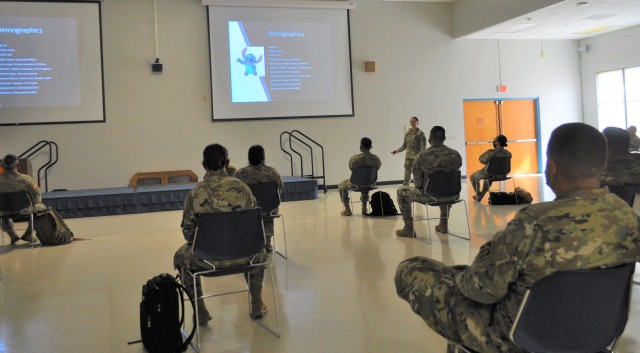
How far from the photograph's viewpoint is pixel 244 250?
10.1 ft

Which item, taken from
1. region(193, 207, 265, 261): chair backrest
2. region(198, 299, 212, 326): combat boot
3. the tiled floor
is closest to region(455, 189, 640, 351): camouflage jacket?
the tiled floor

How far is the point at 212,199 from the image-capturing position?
10.0 ft

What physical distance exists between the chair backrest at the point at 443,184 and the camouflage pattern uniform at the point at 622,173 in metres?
1.78

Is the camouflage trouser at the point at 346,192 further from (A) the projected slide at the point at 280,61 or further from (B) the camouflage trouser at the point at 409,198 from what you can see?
(A) the projected slide at the point at 280,61

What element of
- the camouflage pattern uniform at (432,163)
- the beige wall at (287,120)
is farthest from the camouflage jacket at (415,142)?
the camouflage pattern uniform at (432,163)

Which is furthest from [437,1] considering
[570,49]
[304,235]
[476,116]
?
[304,235]

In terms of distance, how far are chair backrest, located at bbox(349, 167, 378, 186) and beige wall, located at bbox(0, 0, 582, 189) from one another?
452 centimetres

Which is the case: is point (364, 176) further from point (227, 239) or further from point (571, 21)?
point (571, 21)

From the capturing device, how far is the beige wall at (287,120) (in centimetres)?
1069

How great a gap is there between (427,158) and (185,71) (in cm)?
709

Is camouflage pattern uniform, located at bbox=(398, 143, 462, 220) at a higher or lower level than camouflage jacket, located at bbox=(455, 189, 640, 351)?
higher

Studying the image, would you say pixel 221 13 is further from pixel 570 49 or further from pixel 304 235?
pixel 570 49

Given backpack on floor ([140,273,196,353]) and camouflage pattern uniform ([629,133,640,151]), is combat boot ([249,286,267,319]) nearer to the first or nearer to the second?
backpack on floor ([140,273,196,353])

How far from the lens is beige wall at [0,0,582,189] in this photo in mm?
10688
